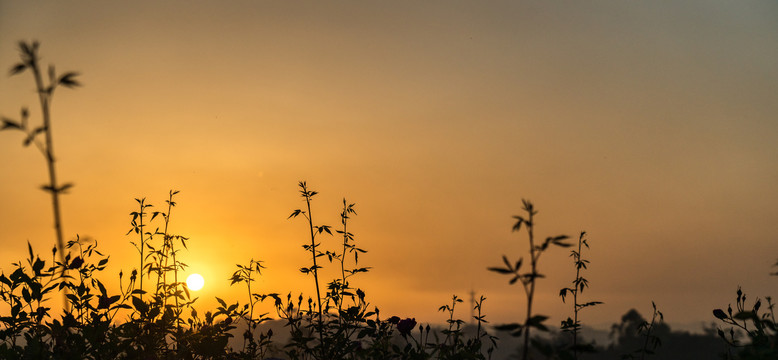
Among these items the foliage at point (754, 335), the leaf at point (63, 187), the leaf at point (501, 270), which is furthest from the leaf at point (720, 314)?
the leaf at point (63, 187)

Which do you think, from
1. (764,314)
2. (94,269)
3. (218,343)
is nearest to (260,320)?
(218,343)

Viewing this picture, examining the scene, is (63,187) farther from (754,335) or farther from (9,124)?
(754,335)

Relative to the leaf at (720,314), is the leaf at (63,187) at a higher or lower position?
lower

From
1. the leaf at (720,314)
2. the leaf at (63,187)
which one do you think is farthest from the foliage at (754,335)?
the leaf at (63,187)

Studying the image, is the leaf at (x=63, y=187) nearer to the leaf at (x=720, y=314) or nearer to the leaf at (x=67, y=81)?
the leaf at (x=67, y=81)

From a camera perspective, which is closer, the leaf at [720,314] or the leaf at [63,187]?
the leaf at [63,187]

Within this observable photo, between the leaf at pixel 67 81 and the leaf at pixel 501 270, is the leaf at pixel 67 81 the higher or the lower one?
the higher one

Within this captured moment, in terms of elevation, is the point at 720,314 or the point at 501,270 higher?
the point at 720,314

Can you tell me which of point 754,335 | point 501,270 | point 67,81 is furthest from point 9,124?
point 754,335

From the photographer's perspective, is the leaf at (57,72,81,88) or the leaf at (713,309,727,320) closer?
the leaf at (57,72,81,88)

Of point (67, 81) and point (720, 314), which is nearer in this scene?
point (67, 81)

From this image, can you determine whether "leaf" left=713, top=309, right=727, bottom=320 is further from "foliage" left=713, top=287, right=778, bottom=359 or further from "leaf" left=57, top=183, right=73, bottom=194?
"leaf" left=57, top=183, right=73, bottom=194

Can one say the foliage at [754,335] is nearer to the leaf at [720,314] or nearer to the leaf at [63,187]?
the leaf at [720,314]

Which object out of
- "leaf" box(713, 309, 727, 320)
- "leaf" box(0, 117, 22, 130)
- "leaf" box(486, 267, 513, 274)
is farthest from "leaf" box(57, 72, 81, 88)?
"leaf" box(713, 309, 727, 320)
